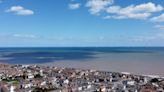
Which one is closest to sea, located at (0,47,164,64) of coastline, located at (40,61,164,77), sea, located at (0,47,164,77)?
sea, located at (0,47,164,77)

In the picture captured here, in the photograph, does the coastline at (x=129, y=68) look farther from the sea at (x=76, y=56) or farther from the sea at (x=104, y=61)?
the sea at (x=76, y=56)

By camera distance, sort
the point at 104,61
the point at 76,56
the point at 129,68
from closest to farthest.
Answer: the point at 129,68 < the point at 104,61 < the point at 76,56

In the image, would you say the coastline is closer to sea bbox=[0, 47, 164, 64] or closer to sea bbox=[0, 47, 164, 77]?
sea bbox=[0, 47, 164, 77]

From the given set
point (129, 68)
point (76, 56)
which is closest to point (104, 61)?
point (129, 68)

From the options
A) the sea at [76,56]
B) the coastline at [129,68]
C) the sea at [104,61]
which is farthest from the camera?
the sea at [76,56]

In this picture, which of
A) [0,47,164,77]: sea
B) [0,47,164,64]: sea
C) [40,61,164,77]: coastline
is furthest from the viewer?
[0,47,164,64]: sea

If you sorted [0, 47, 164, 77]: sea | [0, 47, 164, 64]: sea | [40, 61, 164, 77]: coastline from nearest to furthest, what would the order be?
[40, 61, 164, 77]: coastline < [0, 47, 164, 77]: sea < [0, 47, 164, 64]: sea

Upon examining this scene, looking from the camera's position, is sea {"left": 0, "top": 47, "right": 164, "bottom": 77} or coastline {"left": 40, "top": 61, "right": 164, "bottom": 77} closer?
coastline {"left": 40, "top": 61, "right": 164, "bottom": 77}

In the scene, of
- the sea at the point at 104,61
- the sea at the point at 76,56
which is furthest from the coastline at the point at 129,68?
the sea at the point at 76,56

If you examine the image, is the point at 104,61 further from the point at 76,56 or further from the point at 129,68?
the point at 76,56

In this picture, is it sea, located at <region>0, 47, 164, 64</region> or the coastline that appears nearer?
the coastline

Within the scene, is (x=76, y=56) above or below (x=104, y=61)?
below

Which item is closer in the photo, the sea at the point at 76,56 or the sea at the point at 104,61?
the sea at the point at 104,61
